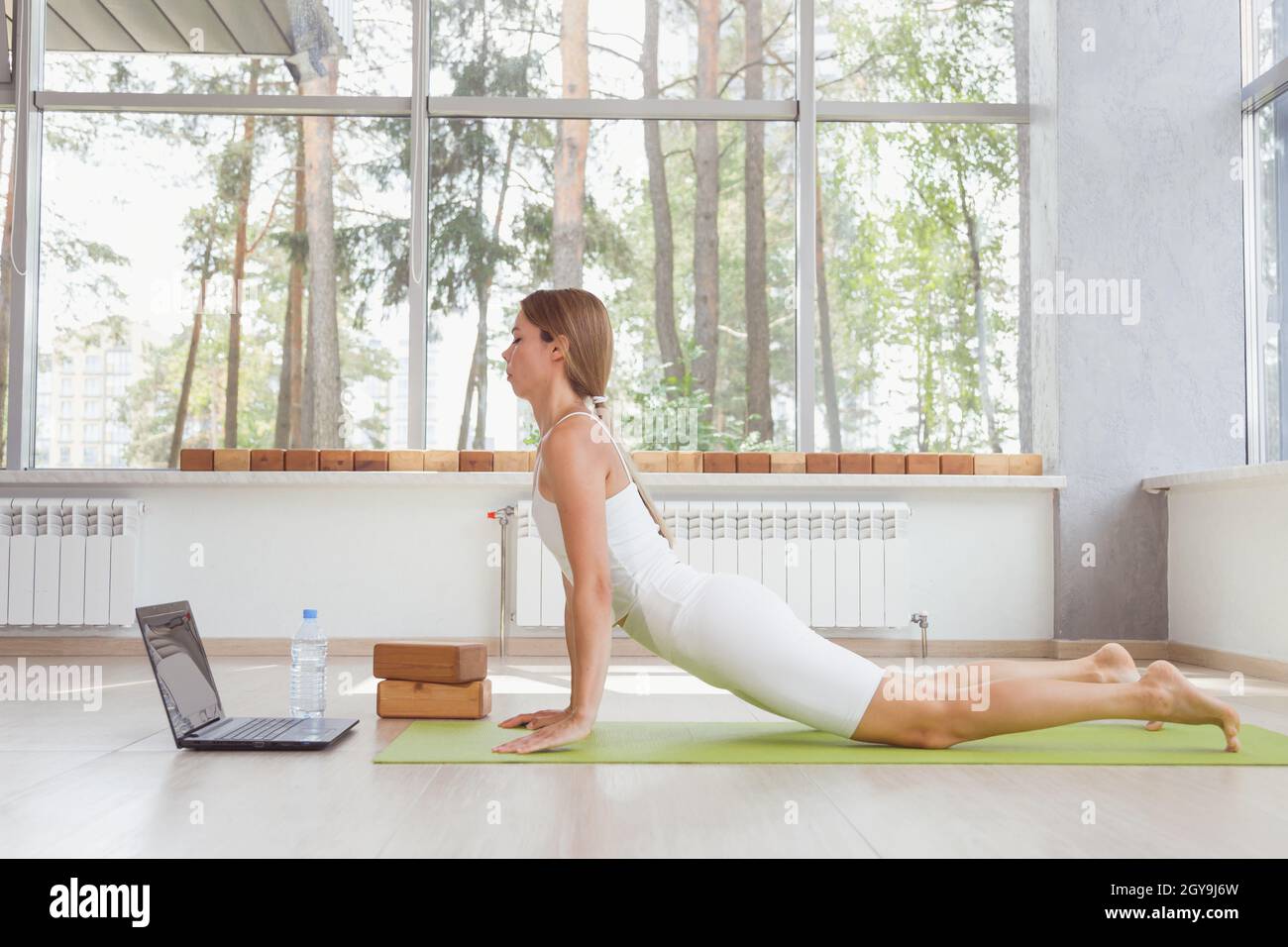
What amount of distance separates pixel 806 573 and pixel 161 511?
9.01 ft

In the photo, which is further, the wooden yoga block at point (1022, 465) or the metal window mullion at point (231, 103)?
the metal window mullion at point (231, 103)

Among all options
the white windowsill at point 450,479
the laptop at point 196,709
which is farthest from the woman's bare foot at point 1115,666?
the white windowsill at point 450,479

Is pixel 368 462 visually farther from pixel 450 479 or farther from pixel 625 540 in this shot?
pixel 625 540

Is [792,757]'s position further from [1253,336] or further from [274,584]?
[1253,336]

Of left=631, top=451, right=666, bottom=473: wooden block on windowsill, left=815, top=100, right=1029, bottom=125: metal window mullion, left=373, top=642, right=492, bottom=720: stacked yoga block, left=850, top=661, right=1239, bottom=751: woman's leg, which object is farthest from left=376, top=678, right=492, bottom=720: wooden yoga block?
left=815, top=100, right=1029, bottom=125: metal window mullion

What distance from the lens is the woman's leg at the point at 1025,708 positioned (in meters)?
2.14

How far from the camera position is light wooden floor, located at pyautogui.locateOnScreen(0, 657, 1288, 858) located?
159cm

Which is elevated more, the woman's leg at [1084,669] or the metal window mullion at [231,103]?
the metal window mullion at [231,103]

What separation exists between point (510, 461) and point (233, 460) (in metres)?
1.18

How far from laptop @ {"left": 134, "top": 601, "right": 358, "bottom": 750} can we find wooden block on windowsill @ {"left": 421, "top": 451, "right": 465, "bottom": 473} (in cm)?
208

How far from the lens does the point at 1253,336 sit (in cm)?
463

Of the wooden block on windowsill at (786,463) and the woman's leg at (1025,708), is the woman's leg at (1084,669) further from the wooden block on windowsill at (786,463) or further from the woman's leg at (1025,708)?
the wooden block on windowsill at (786,463)

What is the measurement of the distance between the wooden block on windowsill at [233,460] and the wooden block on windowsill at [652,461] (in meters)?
1.65
